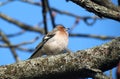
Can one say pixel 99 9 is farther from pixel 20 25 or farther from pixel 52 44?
pixel 20 25

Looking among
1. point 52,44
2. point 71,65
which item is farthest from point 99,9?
point 52,44

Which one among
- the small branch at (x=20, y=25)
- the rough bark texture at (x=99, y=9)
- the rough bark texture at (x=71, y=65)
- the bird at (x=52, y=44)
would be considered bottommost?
the rough bark texture at (x=71, y=65)

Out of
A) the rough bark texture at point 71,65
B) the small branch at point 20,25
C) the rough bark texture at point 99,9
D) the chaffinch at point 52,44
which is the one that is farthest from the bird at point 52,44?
the rough bark texture at point 99,9

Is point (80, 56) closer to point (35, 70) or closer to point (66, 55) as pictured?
point (66, 55)

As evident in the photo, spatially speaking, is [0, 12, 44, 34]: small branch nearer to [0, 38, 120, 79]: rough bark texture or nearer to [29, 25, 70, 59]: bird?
[29, 25, 70, 59]: bird

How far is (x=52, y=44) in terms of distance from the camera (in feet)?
24.3

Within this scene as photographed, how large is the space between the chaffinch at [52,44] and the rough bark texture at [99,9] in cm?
279

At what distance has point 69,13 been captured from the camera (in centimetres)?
955

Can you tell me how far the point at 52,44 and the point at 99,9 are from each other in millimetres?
3099

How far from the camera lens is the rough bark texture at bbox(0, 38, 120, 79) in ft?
14.0

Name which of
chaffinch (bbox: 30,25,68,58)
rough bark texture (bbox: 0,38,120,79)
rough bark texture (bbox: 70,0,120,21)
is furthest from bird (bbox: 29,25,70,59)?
rough bark texture (bbox: 70,0,120,21)

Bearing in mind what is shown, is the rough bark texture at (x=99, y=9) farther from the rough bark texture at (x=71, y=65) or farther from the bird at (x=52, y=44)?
the bird at (x=52, y=44)

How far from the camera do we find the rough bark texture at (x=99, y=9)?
169 inches

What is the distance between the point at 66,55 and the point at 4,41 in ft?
13.5
